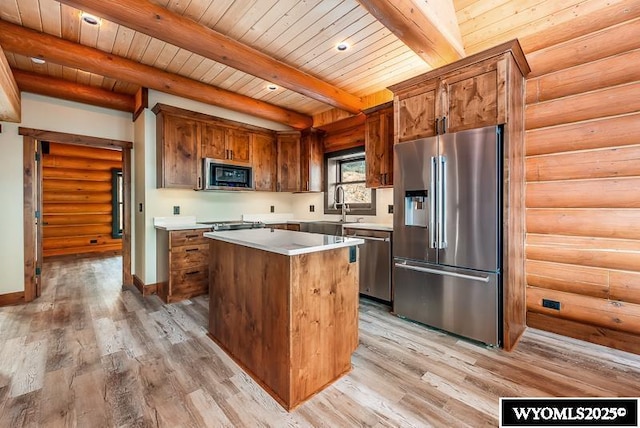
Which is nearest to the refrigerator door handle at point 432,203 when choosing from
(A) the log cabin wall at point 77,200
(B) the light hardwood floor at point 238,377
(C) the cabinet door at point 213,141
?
(B) the light hardwood floor at point 238,377

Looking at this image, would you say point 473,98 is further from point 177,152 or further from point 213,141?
point 177,152

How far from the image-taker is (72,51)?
277cm

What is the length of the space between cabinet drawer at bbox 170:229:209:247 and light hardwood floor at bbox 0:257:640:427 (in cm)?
95

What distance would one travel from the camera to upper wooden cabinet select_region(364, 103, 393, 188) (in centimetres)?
364

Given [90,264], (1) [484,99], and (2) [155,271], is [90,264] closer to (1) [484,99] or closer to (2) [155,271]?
(2) [155,271]

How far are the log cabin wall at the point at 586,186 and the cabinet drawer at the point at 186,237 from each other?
382cm

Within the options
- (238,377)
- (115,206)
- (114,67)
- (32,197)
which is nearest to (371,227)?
(238,377)

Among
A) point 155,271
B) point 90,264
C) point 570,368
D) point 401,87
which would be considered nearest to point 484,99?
point 401,87

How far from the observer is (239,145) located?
451 centimetres

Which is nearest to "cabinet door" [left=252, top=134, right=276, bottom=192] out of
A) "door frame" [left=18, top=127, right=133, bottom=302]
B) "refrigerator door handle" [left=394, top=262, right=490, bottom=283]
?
"door frame" [left=18, top=127, right=133, bottom=302]

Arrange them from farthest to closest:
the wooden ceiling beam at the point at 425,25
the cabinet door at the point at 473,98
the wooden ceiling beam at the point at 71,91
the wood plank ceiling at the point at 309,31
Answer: the wooden ceiling beam at the point at 71,91, the cabinet door at the point at 473,98, the wood plank ceiling at the point at 309,31, the wooden ceiling beam at the point at 425,25

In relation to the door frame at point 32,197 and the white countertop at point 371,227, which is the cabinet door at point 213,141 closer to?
the door frame at point 32,197

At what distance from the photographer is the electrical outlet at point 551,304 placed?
273 cm

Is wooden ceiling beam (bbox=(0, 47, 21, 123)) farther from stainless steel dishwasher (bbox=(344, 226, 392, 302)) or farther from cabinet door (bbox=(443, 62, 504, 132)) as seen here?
cabinet door (bbox=(443, 62, 504, 132))
